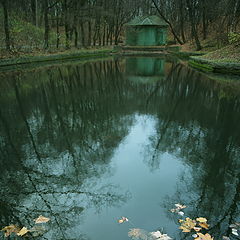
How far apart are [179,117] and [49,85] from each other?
7195mm

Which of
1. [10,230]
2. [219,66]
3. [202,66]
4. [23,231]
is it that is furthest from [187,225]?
[202,66]

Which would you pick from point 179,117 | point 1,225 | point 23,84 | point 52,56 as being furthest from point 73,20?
point 1,225

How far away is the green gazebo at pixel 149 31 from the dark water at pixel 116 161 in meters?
32.7

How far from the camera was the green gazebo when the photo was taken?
133ft

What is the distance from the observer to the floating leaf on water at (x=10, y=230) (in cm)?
329

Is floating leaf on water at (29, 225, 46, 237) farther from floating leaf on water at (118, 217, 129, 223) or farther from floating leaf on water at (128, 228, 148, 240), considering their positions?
floating leaf on water at (128, 228, 148, 240)

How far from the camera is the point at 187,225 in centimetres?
337

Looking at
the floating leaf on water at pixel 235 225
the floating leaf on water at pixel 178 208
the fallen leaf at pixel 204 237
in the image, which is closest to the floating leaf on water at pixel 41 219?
the floating leaf on water at pixel 178 208

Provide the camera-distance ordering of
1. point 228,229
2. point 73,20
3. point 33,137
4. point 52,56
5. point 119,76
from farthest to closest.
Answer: point 73,20, point 52,56, point 119,76, point 33,137, point 228,229

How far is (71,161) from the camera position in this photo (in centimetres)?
526

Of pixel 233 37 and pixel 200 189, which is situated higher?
pixel 233 37

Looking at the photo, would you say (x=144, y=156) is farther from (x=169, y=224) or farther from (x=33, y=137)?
(x=33, y=137)

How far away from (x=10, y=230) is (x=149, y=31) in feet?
134

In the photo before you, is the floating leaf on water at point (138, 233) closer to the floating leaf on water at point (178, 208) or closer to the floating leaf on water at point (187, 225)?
the floating leaf on water at point (187, 225)
